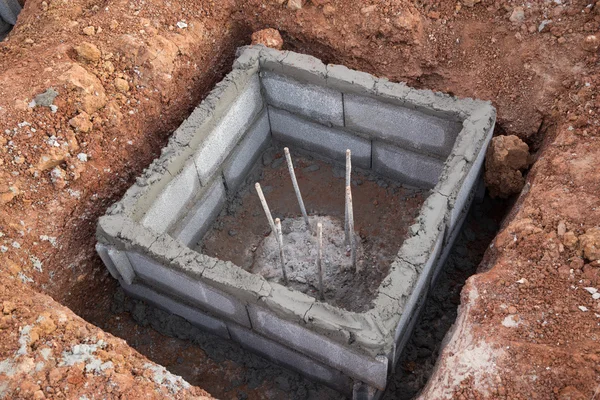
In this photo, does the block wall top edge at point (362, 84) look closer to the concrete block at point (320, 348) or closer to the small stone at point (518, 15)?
the small stone at point (518, 15)

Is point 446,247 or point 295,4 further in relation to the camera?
point 295,4

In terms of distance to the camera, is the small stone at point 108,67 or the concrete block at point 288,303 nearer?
the concrete block at point 288,303

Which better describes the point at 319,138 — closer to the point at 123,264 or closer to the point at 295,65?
the point at 295,65

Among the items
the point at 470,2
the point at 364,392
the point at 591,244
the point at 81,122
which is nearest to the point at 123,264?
the point at 81,122

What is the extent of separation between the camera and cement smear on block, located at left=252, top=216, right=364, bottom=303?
5.77 meters

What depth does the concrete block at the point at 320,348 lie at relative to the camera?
15.1 feet

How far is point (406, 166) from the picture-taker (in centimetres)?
618

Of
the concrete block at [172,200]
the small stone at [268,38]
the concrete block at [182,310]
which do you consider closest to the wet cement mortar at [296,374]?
the concrete block at [182,310]

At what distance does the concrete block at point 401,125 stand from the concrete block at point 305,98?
117 millimetres

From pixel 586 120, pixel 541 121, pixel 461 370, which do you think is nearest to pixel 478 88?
pixel 541 121

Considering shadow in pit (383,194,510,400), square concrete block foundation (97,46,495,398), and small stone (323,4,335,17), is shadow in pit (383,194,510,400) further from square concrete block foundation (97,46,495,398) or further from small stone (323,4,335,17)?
small stone (323,4,335,17)

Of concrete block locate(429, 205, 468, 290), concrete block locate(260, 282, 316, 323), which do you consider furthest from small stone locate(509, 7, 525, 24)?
concrete block locate(260, 282, 316, 323)

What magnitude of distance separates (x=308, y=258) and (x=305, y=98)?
1.60 m

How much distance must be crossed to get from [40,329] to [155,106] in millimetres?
2481
